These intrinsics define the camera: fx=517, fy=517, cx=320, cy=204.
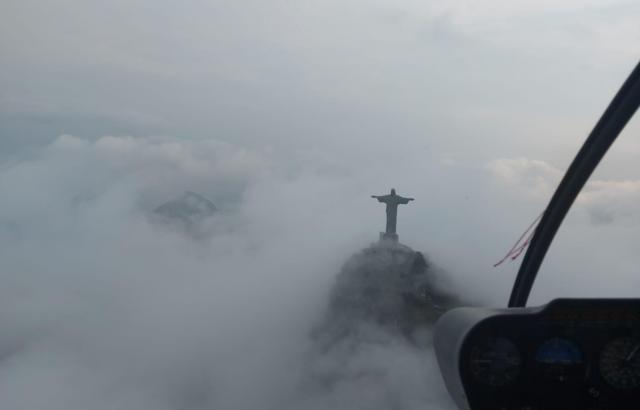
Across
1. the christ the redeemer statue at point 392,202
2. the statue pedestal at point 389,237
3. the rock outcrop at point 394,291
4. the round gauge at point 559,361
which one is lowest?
the rock outcrop at point 394,291

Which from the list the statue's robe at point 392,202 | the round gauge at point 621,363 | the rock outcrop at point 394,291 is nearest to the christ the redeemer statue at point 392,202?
the statue's robe at point 392,202

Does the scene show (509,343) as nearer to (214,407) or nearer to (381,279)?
(381,279)

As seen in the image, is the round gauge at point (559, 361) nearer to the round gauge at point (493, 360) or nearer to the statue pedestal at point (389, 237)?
the round gauge at point (493, 360)

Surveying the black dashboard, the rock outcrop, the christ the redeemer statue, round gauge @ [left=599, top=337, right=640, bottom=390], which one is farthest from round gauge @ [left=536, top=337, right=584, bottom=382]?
the rock outcrop

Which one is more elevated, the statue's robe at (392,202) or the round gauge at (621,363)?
the statue's robe at (392,202)

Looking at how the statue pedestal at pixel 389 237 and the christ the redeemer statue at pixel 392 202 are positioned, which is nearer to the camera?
the christ the redeemer statue at pixel 392 202

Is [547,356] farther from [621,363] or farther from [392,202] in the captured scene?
[392,202]

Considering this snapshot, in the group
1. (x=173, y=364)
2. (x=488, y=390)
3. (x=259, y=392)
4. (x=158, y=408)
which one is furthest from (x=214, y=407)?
(x=488, y=390)
